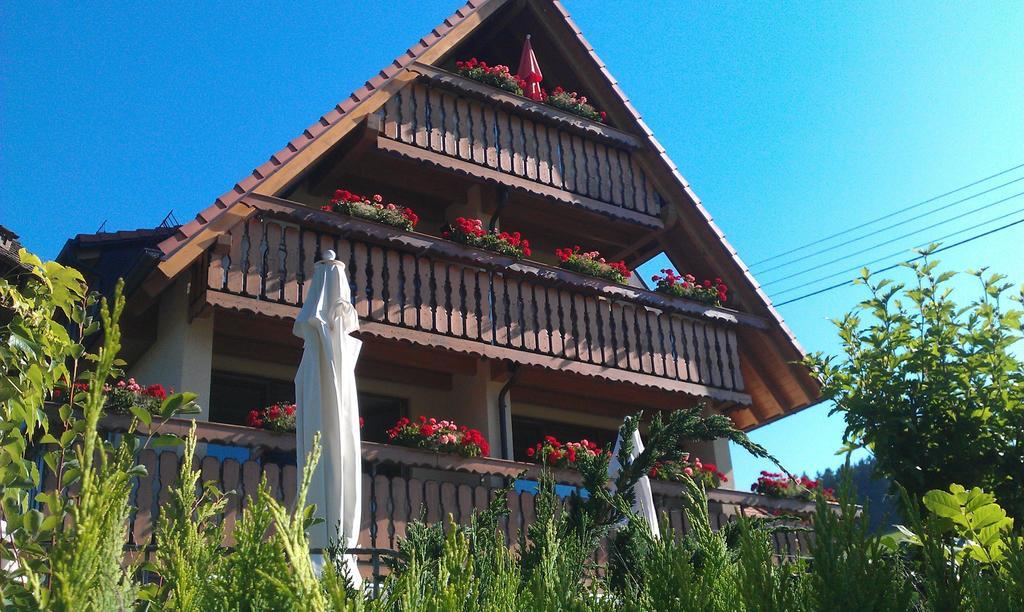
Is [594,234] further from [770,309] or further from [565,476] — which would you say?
[565,476]

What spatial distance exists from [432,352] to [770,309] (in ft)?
17.4

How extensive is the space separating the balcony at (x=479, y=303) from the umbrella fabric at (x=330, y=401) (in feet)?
7.72

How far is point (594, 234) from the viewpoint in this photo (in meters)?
→ 15.4

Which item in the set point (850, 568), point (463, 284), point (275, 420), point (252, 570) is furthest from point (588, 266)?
point (252, 570)

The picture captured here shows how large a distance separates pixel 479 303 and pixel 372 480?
9.59 feet

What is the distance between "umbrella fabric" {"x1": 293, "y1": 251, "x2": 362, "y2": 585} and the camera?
7.55m

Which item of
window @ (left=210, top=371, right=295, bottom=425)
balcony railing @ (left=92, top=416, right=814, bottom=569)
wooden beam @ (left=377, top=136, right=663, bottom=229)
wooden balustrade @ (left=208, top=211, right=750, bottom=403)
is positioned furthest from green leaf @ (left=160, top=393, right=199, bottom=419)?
wooden beam @ (left=377, top=136, right=663, bottom=229)

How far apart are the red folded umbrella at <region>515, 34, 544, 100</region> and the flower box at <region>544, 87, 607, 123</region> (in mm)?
206

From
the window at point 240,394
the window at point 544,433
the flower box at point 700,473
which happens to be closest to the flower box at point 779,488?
the flower box at point 700,473

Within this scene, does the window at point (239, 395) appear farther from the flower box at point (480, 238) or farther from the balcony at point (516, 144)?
the balcony at point (516, 144)

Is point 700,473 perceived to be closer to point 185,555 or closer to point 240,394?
point 240,394

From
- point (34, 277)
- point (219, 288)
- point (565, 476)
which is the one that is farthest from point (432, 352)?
point (34, 277)

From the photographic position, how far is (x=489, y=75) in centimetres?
1391

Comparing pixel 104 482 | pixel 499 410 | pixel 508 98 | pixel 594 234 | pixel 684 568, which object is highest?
pixel 508 98
